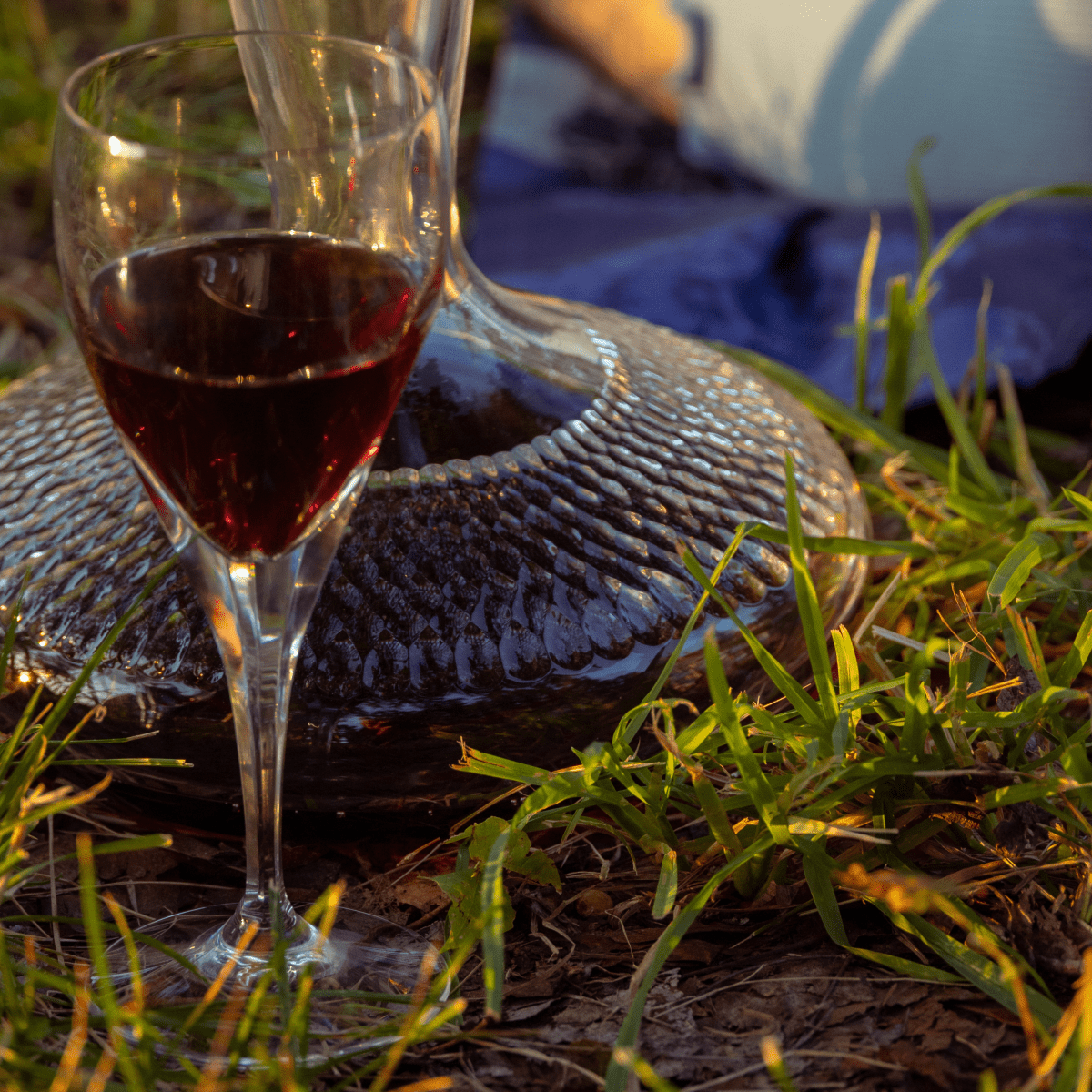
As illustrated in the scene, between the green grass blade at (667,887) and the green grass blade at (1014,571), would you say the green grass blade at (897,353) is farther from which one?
the green grass blade at (667,887)

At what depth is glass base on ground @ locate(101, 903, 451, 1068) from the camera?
0.57 metres

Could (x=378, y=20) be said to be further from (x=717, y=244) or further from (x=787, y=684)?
(x=717, y=244)

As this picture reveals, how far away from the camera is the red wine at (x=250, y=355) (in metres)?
0.51

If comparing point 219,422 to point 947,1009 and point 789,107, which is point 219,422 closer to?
point 947,1009

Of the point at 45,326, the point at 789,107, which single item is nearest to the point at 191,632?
the point at 45,326

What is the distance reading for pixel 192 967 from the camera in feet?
2.00

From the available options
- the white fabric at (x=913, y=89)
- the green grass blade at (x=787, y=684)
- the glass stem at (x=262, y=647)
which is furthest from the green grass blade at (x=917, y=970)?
the white fabric at (x=913, y=89)

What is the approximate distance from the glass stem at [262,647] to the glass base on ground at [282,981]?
25 mm

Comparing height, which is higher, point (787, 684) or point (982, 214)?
point (982, 214)

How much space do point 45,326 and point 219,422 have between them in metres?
1.26

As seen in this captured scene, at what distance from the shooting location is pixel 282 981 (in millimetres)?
562

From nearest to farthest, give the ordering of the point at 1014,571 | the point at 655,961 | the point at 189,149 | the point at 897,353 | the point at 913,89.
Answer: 1. the point at 189,149
2. the point at 655,961
3. the point at 1014,571
4. the point at 897,353
5. the point at 913,89

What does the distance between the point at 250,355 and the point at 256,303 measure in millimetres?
27

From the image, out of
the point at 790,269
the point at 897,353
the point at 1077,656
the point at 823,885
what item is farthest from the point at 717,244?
the point at 823,885
